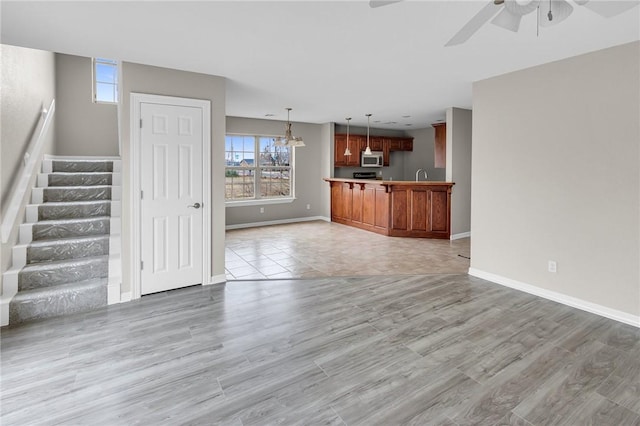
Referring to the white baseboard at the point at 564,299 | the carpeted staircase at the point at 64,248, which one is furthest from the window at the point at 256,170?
the white baseboard at the point at 564,299

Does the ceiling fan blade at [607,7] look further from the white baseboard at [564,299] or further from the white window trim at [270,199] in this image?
the white window trim at [270,199]

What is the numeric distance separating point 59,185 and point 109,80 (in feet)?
8.89

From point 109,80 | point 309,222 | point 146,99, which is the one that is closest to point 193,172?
point 146,99

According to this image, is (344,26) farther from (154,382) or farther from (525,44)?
(154,382)

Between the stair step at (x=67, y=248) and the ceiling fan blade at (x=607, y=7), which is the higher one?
the ceiling fan blade at (x=607, y=7)

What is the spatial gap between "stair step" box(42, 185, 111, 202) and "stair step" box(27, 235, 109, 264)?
0.71 metres

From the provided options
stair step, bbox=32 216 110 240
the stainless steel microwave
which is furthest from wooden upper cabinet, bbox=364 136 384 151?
stair step, bbox=32 216 110 240

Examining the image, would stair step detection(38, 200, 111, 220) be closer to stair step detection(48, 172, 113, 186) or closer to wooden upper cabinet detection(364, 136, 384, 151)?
stair step detection(48, 172, 113, 186)

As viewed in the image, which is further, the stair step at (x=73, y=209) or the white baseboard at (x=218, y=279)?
the white baseboard at (x=218, y=279)

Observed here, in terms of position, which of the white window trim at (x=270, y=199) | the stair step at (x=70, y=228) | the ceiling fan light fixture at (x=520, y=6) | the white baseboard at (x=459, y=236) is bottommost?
the white baseboard at (x=459, y=236)

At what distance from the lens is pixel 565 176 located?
3379 millimetres

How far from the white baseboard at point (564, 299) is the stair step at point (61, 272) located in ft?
14.0

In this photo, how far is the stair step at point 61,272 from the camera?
10.6 feet

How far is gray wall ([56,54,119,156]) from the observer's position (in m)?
5.70
